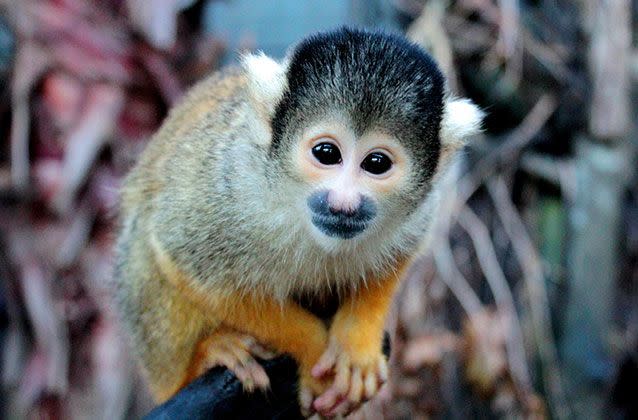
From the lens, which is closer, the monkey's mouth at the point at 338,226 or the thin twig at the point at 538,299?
the monkey's mouth at the point at 338,226

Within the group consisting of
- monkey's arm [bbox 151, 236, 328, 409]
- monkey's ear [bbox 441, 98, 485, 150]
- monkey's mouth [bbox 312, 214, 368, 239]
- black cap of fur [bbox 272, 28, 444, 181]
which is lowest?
monkey's arm [bbox 151, 236, 328, 409]

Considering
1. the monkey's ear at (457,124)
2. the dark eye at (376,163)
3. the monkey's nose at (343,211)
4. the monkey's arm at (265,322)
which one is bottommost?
the monkey's arm at (265,322)

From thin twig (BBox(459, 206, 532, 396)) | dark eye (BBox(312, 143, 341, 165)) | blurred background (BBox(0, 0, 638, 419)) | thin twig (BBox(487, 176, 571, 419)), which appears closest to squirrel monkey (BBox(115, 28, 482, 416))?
dark eye (BBox(312, 143, 341, 165))

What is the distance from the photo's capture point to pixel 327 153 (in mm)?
1733

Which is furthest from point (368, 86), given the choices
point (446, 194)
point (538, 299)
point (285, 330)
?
point (538, 299)

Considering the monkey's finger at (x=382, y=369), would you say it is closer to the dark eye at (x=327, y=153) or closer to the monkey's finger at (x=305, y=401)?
the monkey's finger at (x=305, y=401)

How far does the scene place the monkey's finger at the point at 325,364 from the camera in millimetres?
1858

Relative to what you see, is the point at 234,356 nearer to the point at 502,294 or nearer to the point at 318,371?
the point at 318,371

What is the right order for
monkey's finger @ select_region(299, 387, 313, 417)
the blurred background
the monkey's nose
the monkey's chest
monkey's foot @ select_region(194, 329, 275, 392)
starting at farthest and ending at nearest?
the blurred background, the monkey's chest, monkey's finger @ select_region(299, 387, 313, 417), monkey's foot @ select_region(194, 329, 275, 392), the monkey's nose

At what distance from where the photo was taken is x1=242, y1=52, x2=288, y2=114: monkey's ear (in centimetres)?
182

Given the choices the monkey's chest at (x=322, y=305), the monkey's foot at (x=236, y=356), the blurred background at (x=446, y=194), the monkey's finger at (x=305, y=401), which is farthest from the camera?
the blurred background at (x=446, y=194)

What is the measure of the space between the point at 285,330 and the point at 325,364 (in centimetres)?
13

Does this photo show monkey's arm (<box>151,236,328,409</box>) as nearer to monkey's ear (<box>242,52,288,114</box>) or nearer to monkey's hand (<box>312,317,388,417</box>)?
monkey's hand (<box>312,317,388,417</box>)

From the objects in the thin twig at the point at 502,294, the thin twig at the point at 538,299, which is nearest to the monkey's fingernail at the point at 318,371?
the thin twig at the point at 502,294
